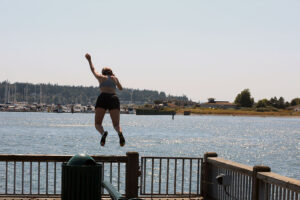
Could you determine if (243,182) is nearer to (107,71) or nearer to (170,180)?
(107,71)

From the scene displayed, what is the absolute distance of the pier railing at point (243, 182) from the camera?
31.8ft

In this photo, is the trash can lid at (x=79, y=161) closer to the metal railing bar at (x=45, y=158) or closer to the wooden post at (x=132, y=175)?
the metal railing bar at (x=45, y=158)

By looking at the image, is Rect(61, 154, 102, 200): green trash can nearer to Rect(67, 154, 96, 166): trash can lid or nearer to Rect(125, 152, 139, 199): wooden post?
Rect(67, 154, 96, 166): trash can lid

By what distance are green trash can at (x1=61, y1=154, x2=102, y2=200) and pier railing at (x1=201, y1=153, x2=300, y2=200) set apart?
3402 millimetres

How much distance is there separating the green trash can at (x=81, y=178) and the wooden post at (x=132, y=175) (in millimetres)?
4093

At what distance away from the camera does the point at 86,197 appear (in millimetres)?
9047

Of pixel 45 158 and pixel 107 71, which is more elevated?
pixel 107 71

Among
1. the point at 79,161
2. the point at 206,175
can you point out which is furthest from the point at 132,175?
the point at 79,161

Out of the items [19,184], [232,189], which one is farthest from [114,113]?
[19,184]

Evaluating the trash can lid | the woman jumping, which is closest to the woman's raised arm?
the woman jumping

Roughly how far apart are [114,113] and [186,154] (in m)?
64.1

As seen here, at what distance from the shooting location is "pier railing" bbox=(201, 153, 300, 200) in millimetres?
9688

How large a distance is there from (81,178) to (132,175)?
442cm

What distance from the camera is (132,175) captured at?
13242 mm
